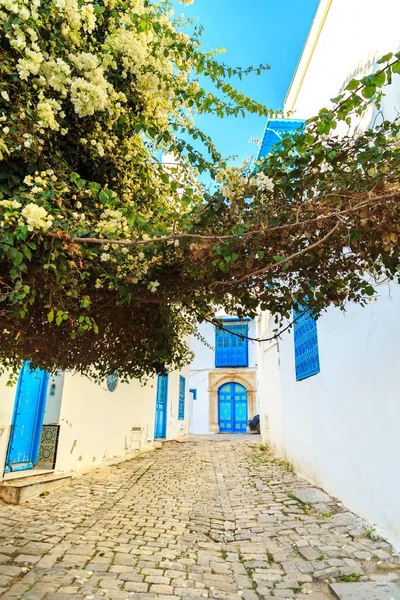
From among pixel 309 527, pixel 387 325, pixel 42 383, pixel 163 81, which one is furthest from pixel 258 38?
pixel 42 383

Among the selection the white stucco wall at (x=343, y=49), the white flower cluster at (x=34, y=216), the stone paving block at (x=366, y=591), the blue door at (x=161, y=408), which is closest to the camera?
the white flower cluster at (x=34, y=216)

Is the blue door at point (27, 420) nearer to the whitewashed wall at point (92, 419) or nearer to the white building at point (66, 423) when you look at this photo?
the white building at point (66, 423)

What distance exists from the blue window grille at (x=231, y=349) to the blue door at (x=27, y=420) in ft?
38.4

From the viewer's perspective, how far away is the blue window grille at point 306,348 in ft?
18.8

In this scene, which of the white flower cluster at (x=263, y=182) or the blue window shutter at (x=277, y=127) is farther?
the blue window shutter at (x=277, y=127)

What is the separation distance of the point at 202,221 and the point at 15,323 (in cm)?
155

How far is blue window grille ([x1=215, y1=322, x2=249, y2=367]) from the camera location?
58.3 ft

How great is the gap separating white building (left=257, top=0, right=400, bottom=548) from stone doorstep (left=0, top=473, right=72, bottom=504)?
3.80 m

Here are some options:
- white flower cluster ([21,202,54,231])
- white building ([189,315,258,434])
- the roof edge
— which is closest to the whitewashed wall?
white flower cluster ([21,202,54,231])

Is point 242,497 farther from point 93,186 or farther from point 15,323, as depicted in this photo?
point 93,186

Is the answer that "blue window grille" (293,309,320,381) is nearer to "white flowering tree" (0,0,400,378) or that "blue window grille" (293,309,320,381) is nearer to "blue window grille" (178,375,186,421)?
"white flowering tree" (0,0,400,378)

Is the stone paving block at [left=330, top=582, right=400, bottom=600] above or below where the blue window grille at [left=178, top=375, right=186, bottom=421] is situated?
below

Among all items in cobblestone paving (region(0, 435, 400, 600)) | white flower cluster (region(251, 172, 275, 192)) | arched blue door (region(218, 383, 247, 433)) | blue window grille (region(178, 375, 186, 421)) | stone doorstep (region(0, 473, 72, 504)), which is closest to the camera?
white flower cluster (region(251, 172, 275, 192))

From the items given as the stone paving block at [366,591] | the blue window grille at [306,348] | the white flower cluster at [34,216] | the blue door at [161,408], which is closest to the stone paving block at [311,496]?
the blue window grille at [306,348]
